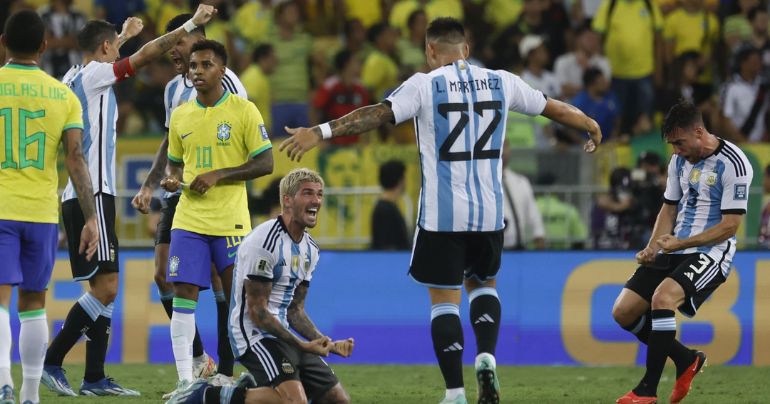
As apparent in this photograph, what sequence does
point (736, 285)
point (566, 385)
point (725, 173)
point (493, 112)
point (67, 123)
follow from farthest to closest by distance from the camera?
point (736, 285)
point (566, 385)
point (725, 173)
point (493, 112)
point (67, 123)

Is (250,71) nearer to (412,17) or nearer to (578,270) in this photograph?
(412,17)

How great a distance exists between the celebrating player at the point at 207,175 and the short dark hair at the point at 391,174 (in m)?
5.49

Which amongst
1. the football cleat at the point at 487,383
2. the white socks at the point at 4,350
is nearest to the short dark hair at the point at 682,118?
the football cleat at the point at 487,383

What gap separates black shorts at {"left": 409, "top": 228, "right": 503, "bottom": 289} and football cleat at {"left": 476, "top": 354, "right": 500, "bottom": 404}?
2.08 feet

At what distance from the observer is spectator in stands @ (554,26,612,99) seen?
730 inches

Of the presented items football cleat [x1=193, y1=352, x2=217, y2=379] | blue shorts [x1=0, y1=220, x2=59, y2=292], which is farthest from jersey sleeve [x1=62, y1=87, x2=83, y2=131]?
football cleat [x1=193, y1=352, x2=217, y2=379]

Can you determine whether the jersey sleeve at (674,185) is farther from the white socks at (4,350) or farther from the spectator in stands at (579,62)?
the spectator in stands at (579,62)

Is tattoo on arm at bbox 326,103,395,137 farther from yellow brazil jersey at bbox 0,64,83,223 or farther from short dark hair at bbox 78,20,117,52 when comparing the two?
short dark hair at bbox 78,20,117,52

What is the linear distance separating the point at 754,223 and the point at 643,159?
1523mm

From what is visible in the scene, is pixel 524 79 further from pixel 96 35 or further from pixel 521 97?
pixel 521 97

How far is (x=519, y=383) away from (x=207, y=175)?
3.57 meters

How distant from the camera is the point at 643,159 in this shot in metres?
15.5

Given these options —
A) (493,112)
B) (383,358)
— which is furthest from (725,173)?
(383,358)

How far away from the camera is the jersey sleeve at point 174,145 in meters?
10.1
